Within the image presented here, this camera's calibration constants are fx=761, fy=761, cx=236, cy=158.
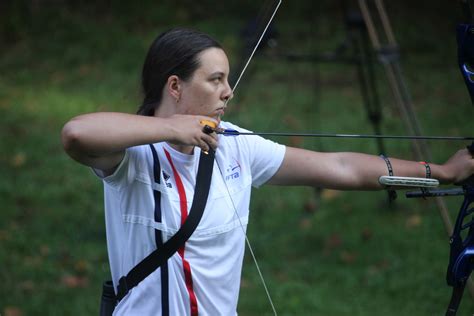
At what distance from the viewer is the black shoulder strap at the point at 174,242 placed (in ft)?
6.18

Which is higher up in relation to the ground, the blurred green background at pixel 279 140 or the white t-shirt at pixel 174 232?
the white t-shirt at pixel 174 232

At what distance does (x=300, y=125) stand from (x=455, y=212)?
2341 mm

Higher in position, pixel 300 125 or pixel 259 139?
pixel 259 139

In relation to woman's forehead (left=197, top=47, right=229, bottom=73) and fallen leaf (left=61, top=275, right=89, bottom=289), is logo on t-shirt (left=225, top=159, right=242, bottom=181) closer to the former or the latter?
woman's forehead (left=197, top=47, right=229, bottom=73)

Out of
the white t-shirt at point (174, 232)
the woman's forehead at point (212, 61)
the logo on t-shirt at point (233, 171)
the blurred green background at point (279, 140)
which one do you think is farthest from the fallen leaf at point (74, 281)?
the woman's forehead at point (212, 61)

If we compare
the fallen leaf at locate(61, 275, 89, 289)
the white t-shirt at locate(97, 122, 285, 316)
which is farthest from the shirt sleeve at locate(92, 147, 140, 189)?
the fallen leaf at locate(61, 275, 89, 289)

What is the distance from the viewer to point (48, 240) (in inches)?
189

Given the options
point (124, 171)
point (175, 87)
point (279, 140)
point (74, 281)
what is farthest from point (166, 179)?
point (279, 140)

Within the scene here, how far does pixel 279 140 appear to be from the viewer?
6.07 meters

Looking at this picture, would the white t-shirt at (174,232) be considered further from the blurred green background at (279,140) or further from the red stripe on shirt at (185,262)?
the blurred green background at (279,140)

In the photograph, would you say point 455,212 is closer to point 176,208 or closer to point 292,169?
point 292,169

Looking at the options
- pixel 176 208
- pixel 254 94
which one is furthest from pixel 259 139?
pixel 254 94

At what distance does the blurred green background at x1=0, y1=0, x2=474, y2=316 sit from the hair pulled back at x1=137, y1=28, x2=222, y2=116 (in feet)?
0.71

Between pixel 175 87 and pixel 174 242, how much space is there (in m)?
0.41
